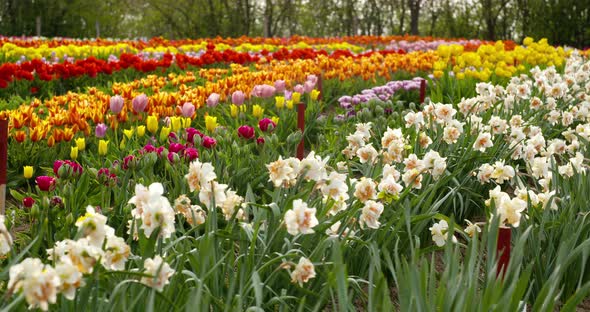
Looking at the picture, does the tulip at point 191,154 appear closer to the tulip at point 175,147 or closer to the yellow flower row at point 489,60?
the tulip at point 175,147

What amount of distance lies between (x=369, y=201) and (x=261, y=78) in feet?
14.5

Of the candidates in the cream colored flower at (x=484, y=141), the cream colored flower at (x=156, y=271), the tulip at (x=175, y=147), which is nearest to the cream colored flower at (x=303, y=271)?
the cream colored flower at (x=156, y=271)

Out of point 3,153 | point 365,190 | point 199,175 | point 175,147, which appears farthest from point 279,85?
point 199,175

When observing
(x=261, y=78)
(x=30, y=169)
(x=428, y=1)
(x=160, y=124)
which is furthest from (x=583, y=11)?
(x=30, y=169)

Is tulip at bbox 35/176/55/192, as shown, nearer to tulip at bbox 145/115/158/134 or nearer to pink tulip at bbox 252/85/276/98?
tulip at bbox 145/115/158/134

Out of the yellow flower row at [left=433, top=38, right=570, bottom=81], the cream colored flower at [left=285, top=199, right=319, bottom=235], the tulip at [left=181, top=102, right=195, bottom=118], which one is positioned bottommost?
the cream colored flower at [left=285, top=199, right=319, bottom=235]

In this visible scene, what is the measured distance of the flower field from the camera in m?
1.70

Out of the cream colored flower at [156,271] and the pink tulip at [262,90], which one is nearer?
the cream colored flower at [156,271]

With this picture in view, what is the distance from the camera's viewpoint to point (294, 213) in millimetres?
1782

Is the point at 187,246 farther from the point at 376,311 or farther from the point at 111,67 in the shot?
the point at 111,67

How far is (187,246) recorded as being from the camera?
6.89 ft

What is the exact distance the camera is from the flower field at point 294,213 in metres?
1.70

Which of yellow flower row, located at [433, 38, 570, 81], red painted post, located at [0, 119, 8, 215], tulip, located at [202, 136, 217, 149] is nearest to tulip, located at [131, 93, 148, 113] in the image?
tulip, located at [202, 136, 217, 149]

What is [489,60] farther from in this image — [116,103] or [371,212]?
[371,212]
